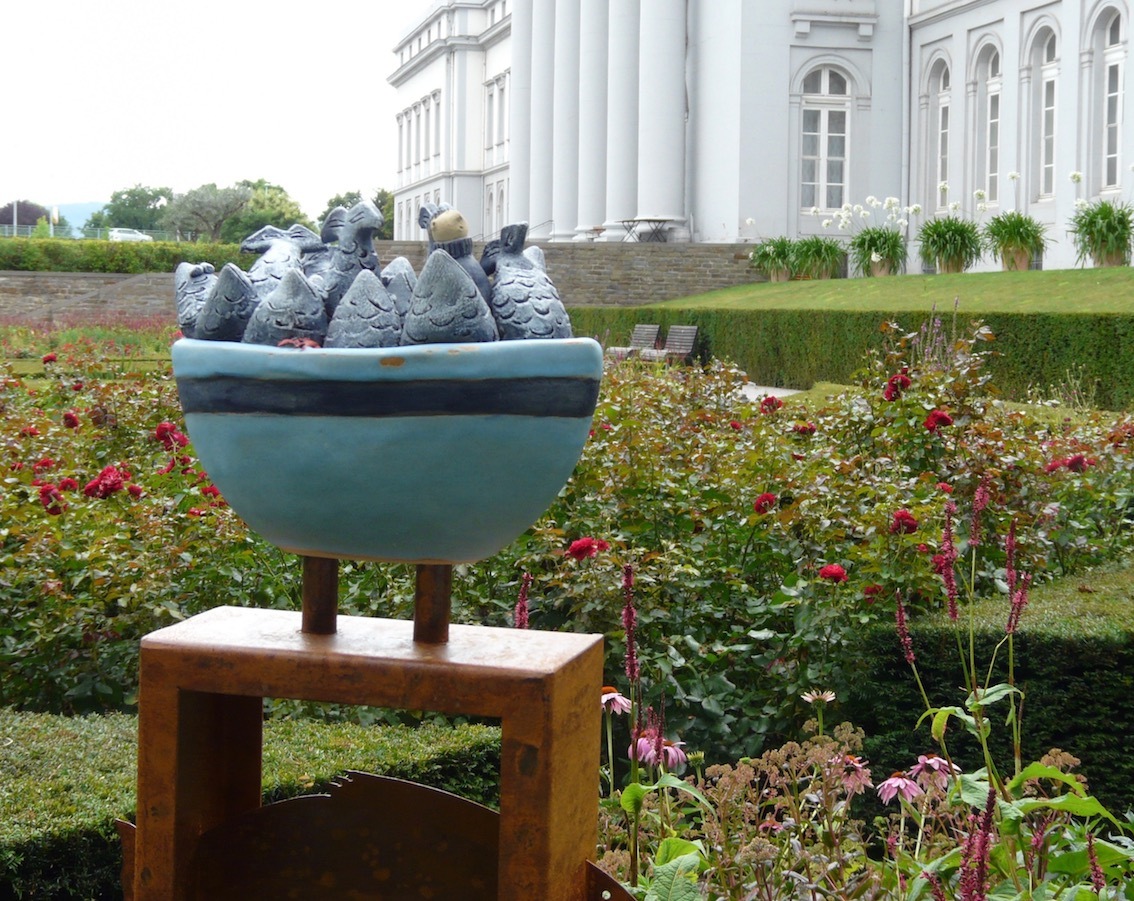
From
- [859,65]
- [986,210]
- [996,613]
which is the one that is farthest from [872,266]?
[996,613]

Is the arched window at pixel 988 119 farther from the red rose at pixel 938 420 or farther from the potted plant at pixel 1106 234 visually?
the red rose at pixel 938 420

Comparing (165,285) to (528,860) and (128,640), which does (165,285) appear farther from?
(528,860)

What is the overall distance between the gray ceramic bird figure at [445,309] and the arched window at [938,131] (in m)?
25.1

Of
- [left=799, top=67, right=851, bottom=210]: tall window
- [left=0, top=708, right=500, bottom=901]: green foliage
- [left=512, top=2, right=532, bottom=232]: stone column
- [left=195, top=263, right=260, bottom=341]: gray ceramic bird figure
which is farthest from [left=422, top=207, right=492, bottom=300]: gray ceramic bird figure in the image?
[left=512, top=2, right=532, bottom=232]: stone column

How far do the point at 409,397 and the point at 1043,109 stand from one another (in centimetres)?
2258

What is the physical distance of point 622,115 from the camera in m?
29.6

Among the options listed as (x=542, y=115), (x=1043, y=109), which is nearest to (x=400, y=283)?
(x=1043, y=109)

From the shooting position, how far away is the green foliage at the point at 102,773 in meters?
2.41

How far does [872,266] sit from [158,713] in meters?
21.8

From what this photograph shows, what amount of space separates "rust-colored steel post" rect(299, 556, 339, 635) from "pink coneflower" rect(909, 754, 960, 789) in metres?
1.10

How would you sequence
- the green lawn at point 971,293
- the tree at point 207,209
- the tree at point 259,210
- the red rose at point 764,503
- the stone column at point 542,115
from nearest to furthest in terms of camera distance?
the red rose at point 764,503 < the green lawn at point 971,293 < the stone column at point 542,115 < the tree at point 259,210 < the tree at point 207,209

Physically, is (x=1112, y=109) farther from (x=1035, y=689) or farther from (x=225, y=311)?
(x=225, y=311)

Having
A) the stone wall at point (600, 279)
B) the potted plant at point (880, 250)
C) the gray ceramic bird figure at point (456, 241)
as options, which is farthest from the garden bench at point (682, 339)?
the gray ceramic bird figure at point (456, 241)

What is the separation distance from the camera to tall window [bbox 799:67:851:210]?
27484 mm
